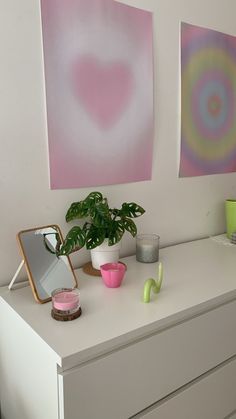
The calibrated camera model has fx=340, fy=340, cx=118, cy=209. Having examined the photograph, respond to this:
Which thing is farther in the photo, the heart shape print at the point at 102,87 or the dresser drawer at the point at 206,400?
the heart shape print at the point at 102,87

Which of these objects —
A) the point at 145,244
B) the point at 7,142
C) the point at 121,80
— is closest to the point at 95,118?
the point at 121,80

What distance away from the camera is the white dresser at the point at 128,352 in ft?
2.52

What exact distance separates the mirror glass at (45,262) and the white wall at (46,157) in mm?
66

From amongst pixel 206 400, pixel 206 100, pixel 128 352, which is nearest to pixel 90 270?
pixel 128 352

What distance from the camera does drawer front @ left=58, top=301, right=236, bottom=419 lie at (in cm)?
76

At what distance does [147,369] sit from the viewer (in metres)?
0.87

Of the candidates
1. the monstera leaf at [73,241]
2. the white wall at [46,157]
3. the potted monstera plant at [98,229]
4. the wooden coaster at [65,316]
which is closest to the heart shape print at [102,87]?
the white wall at [46,157]

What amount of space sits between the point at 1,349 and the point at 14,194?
486 millimetres

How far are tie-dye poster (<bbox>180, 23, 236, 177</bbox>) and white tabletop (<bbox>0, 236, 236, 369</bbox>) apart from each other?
Answer: 473 mm

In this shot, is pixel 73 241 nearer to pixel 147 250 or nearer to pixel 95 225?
pixel 95 225

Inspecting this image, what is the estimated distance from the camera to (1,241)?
41.7 inches

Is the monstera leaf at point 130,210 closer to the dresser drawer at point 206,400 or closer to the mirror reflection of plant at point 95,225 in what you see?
the mirror reflection of plant at point 95,225

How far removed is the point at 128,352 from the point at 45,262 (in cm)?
38

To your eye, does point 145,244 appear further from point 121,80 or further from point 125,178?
point 121,80
